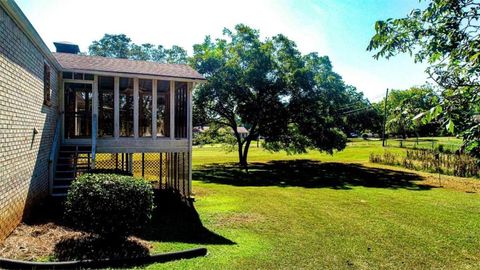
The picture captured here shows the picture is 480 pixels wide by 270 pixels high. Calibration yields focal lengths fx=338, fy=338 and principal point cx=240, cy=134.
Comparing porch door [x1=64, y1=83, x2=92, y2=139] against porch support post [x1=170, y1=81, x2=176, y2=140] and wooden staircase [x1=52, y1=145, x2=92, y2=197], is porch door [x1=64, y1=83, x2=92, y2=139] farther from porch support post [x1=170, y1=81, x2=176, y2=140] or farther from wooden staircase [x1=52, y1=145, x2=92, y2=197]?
porch support post [x1=170, y1=81, x2=176, y2=140]

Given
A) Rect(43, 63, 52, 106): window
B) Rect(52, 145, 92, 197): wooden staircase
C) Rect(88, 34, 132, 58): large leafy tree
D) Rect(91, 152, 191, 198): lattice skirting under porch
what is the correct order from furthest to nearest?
1. Rect(88, 34, 132, 58): large leafy tree
2. Rect(91, 152, 191, 198): lattice skirting under porch
3. Rect(52, 145, 92, 197): wooden staircase
4. Rect(43, 63, 52, 106): window

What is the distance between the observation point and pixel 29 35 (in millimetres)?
7223

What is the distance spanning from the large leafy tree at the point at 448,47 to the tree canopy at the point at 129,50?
47.6 m

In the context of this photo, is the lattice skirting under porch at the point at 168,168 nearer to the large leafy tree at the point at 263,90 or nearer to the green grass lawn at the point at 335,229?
the green grass lawn at the point at 335,229

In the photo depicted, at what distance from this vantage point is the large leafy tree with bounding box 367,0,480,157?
2869 millimetres

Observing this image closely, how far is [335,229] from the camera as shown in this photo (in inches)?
339

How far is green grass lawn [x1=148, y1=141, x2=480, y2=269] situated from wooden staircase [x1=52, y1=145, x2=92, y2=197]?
3751 mm

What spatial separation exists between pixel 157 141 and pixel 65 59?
414 cm

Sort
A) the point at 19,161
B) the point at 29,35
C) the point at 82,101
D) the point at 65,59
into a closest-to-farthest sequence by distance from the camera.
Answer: the point at 19,161 → the point at 29,35 → the point at 65,59 → the point at 82,101

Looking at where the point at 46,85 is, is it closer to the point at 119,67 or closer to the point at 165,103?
the point at 119,67

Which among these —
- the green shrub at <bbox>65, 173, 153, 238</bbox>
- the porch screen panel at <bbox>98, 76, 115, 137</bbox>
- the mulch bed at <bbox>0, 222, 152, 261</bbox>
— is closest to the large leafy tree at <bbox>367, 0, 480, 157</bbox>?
the green shrub at <bbox>65, 173, 153, 238</bbox>

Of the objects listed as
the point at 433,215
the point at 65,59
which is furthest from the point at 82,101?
the point at 433,215

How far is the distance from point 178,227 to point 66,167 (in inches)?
188

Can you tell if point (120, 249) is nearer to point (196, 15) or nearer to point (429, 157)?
point (196, 15)
